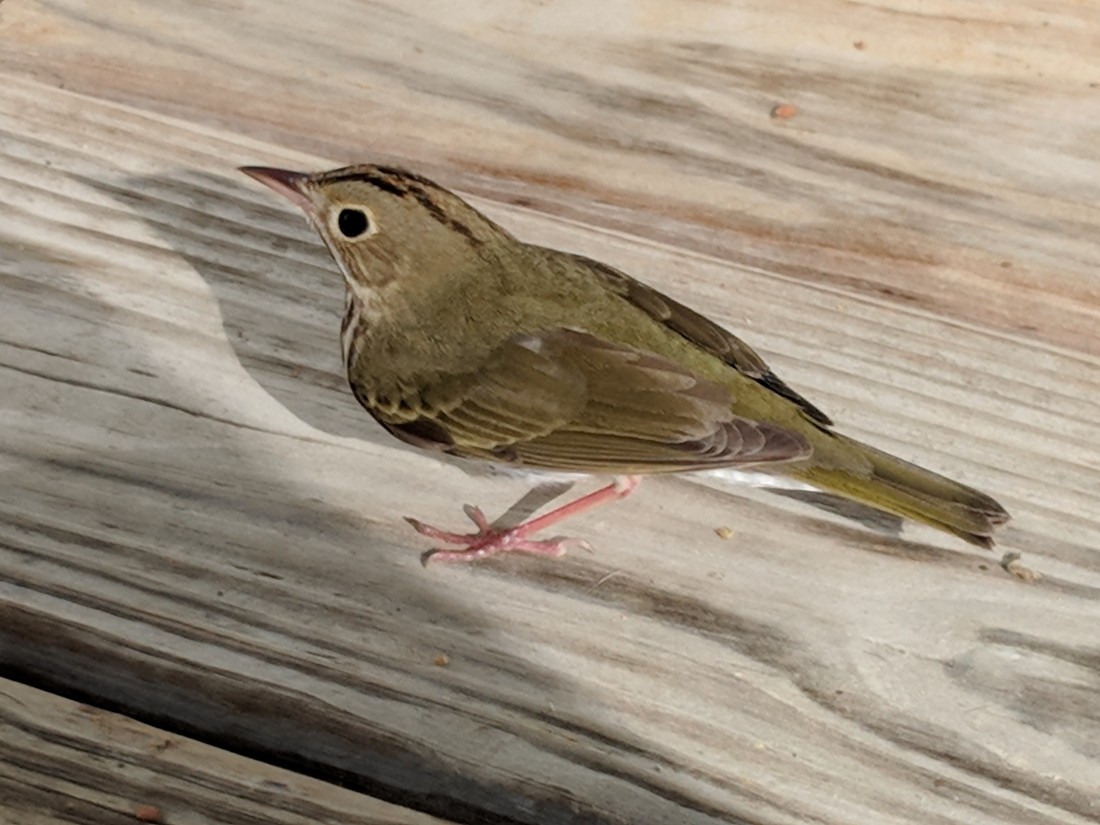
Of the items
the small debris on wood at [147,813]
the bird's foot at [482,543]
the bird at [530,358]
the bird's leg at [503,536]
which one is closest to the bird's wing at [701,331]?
the bird at [530,358]

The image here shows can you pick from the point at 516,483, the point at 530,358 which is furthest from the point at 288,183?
the point at 516,483

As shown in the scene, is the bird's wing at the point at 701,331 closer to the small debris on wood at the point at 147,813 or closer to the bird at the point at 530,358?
the bird at the point at 530,358

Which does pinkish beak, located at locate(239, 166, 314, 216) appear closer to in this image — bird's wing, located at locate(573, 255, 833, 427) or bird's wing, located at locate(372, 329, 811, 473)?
bird's wing, located at locate(372, 329, 811, 473)

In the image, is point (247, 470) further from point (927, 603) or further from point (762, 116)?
point (762, 116)

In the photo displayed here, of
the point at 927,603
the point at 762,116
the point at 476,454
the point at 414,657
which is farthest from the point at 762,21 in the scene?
the point at 414,657

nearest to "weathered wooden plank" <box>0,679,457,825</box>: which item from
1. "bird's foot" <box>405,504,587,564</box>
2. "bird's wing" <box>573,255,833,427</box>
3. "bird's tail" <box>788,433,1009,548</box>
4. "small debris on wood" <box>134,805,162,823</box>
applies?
"small debris on wood" <box>134,805,162,823</box>
